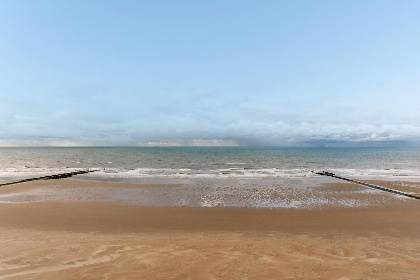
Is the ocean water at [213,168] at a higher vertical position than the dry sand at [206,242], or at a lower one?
lower

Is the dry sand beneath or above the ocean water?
above

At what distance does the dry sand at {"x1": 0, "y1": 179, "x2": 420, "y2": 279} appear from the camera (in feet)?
20.4

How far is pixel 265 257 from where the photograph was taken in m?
7.14

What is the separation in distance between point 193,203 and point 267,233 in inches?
266

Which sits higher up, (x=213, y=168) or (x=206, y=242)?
(x=206, y=242)

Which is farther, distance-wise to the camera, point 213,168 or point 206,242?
point 213,168

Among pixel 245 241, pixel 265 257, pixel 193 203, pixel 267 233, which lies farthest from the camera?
pixel 193 203

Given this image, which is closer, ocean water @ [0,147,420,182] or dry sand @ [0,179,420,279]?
dry sand @ [0,179,420,279]

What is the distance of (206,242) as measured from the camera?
28.2 feet

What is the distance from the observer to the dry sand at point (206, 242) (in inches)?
245

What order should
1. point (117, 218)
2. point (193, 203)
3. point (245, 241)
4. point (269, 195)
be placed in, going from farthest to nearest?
point (269, 195)
point (193, 203)
point (117, 218)
point (245, 241)

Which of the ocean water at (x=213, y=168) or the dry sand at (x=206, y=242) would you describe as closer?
the dry sand at (x=206, y=242)

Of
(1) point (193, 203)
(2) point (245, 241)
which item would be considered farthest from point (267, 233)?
(1) point (193, 203)

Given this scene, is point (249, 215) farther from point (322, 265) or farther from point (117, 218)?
point (117, 218)
